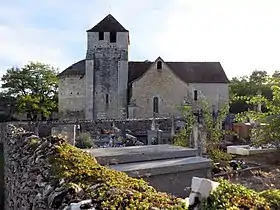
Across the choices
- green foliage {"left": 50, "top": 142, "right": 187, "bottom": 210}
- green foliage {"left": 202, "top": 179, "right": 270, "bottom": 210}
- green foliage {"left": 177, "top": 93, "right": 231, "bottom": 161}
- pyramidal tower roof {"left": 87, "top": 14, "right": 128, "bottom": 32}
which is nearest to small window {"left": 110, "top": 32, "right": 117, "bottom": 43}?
pyramidal tower roof {"left": 87, "top": 14, "right": 128, "bottom": 32}

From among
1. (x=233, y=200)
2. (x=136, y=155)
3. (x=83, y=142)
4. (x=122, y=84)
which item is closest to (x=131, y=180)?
(x=233, y=200)

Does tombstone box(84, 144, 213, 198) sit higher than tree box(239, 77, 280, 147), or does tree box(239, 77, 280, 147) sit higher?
tree box(239, 77, 280, 147)

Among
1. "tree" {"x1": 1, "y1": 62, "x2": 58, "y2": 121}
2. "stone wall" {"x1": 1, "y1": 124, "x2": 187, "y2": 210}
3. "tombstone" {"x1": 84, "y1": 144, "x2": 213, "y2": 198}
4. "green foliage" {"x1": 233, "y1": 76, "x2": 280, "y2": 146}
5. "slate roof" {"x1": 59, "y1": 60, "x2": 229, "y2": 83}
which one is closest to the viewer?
"stone wall" {"x1": 1, "y1": 124, "x2": 187, "y2": 210}

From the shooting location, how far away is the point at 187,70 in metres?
43.6

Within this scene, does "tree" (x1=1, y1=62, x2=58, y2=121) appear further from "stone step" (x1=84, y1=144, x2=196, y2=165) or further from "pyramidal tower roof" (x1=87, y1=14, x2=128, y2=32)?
"stone step" (x1=84, y1=144, x2=196, y2=165)

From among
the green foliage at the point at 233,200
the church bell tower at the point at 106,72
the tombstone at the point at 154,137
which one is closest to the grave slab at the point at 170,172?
the green foliage at the point at 233,200

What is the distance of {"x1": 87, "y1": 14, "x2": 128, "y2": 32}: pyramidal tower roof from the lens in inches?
1604

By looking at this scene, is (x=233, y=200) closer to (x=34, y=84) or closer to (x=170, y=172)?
(x=170, y=172)

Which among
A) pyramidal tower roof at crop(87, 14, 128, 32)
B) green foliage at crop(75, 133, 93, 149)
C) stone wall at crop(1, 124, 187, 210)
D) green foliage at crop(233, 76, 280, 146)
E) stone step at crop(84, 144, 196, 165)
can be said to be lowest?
green foliage at crop(75, 133, 93, 149)

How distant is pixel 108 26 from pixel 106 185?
39.0 m

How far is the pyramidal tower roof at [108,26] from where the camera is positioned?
40.8 m

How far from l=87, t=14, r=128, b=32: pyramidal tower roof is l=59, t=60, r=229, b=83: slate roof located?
14.2 ft

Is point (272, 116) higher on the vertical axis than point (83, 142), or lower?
higher

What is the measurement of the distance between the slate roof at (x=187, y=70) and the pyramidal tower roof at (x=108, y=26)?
432 cm
